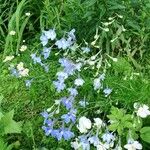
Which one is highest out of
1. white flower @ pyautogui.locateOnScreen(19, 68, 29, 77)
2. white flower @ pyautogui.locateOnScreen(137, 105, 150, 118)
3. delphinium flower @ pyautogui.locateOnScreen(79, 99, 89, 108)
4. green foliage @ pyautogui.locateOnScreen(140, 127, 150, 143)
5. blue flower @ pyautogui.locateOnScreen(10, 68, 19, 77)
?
white flower @ pyautogui.locateOnScreen(137, 105, 150, 118)

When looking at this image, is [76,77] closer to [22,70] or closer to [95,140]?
[22,70]

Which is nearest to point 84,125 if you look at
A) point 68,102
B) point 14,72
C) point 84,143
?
point 84,143

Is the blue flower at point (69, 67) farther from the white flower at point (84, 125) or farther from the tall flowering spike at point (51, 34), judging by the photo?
the white flower at point (84, 125)

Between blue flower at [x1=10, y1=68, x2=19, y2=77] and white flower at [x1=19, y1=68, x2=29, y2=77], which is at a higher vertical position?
blue flower at [x1=10, y1=68, x2=19, y2=77]

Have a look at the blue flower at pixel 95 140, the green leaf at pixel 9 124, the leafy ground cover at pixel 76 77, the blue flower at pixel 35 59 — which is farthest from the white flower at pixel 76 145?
the blue flower at pixel 35 59

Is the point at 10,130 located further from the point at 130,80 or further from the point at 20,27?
the point at 20,27

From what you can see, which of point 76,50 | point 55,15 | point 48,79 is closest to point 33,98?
point 48,79

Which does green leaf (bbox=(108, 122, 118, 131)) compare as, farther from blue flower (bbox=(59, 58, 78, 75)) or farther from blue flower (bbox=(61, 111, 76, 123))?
blue flower (bbox=(59, 58, 78, 75))

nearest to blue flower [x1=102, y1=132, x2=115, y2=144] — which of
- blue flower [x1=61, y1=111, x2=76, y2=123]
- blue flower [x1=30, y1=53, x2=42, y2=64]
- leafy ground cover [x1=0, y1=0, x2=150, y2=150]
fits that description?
leafy ground cover [x1=0, y1=0, x2=150, y2=150]
